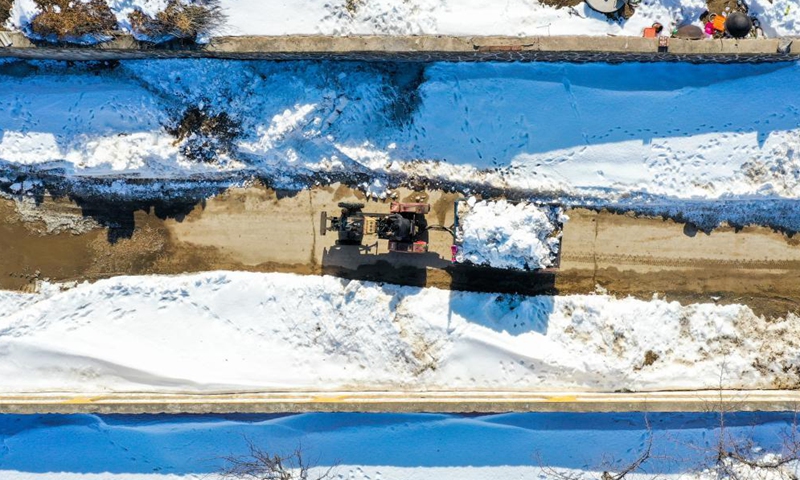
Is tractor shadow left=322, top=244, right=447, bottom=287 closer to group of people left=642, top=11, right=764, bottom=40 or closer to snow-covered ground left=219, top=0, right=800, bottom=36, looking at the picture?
snow-covered ground left=219, top=0, right=800, bottom=36

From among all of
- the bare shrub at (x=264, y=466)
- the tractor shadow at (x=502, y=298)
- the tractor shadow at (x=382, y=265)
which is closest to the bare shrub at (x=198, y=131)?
the tractor shadow at (x=382, y=265)

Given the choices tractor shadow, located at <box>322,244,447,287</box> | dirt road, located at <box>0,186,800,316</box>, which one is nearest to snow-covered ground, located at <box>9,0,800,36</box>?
dirt road, located at <box>0,186,800,316</box>

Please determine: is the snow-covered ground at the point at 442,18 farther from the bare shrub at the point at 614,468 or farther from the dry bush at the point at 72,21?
the bare shrub at the point at 614,468

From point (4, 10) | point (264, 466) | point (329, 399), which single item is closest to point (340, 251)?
point (329, 399)

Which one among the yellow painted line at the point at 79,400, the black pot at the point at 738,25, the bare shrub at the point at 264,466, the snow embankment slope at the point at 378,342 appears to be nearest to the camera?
the black pot at the point at 738,25

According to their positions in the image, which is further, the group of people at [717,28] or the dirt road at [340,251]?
the dirt road at [340,251]

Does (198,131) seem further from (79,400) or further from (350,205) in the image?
(79,400)

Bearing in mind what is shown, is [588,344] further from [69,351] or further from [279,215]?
[69,351]
